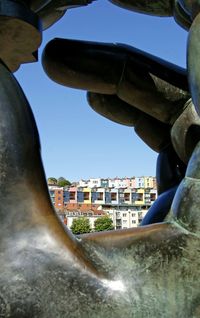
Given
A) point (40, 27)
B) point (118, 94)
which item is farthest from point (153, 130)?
point (40, 27)

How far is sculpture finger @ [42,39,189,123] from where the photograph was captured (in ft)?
5.26

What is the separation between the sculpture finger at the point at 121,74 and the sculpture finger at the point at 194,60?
50 cm

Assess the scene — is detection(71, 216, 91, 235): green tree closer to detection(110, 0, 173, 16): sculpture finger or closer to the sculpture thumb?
detection(110, 0, 173, 16): sculpture finger

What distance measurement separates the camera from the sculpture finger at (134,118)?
1.83 meters

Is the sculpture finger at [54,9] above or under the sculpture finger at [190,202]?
above

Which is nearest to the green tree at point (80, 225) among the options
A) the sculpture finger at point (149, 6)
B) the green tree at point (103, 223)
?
the green tree at point (103, 223)

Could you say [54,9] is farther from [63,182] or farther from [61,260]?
[63,182]

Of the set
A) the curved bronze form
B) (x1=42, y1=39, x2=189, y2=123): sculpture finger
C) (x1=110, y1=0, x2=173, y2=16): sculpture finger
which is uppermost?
(x1=110, y1=0, x2=173, y2=16): sculpture finger

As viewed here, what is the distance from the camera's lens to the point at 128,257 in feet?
3.53

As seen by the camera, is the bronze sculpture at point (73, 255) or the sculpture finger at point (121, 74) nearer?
the bronze sculpture at point (73, 255)

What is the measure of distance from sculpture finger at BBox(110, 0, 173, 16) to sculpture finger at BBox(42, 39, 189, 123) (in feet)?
0.65

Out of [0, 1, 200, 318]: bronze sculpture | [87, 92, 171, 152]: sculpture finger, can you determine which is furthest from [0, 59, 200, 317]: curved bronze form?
[87, 92, 171, 152]: sculpture finger

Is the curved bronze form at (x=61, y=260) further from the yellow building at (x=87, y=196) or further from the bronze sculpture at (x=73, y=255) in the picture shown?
the yellow building at (x=87, y=196)

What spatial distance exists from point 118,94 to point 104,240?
2.34ft
